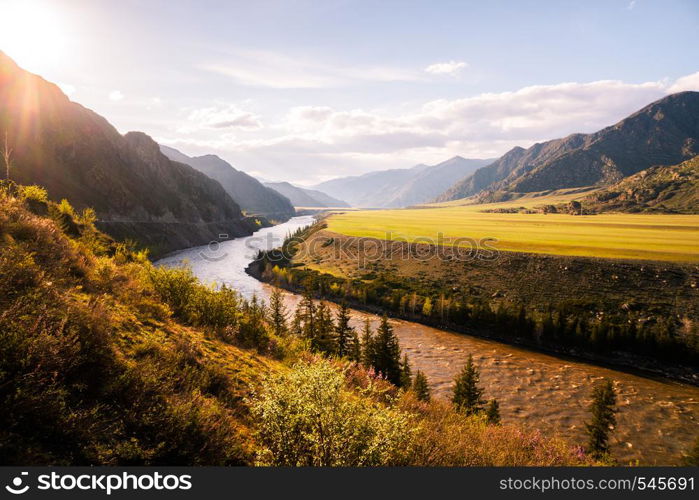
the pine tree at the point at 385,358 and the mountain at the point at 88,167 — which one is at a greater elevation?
the mountain at the point at 88,167

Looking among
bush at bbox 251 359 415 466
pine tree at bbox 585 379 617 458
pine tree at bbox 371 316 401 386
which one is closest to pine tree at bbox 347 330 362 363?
pine tree at bbox 371 316 401 386

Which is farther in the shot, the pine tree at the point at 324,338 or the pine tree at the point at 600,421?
the pine tree at the point at 324,338

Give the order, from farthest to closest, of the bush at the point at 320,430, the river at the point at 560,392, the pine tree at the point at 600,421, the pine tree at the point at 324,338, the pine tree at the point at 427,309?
the pine tree at the point at 427,309 → the pine tree at the point at 324,338 → the river at the point at 560,392 → the pine tree at the point at 600,421 → the bush at the point at 320,430

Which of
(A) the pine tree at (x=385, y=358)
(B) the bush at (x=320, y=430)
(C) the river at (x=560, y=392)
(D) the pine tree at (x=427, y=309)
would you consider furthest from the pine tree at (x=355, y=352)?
(B) the bush at (x=320, y=430)

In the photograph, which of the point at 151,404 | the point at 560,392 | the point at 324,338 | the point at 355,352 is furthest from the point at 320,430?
the point at 560,392

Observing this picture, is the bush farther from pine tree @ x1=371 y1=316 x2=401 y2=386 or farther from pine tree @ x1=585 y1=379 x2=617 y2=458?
pine tree @ x1=371 y1=316 x2=401 y2=386

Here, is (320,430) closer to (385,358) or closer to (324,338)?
(385,358)

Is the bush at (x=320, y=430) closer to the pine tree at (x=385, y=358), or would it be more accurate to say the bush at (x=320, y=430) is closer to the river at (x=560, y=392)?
the river at (x=560, y=392)
